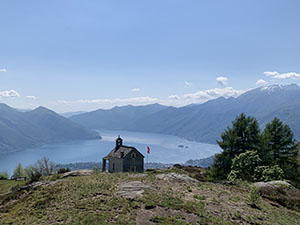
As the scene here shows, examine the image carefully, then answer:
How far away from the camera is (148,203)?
56.6 ft

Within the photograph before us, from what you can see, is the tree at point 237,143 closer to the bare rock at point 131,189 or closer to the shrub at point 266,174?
the shrub at point 266,174

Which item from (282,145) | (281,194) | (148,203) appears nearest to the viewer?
(148,203)

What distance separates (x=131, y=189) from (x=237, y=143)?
2873cm

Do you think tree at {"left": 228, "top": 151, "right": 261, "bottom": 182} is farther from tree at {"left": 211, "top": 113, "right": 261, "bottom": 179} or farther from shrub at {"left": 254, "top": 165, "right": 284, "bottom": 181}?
tree at {"left": 211, "top": 113, "right": 261, "bottom": 179}

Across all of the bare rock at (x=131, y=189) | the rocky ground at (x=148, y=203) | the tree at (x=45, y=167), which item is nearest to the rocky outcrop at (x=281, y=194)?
the rocky ground at (x=148, y=203)

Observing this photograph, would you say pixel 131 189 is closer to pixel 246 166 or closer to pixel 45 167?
pixel 246 166

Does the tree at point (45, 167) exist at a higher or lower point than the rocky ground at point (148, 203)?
lower

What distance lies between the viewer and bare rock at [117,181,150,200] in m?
19.3


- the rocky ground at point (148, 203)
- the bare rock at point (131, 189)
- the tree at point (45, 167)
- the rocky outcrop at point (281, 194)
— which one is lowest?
the tree at point (45, 167)

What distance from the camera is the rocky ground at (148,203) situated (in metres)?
15.5

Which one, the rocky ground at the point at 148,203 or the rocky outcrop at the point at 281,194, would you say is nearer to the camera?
the rocky ground at the point at 148,203

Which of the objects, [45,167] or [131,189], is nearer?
[131,189]

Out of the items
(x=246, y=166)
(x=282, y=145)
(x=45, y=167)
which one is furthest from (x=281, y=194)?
(x=45, y=167)

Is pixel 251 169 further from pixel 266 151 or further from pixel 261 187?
pixel 266 151
